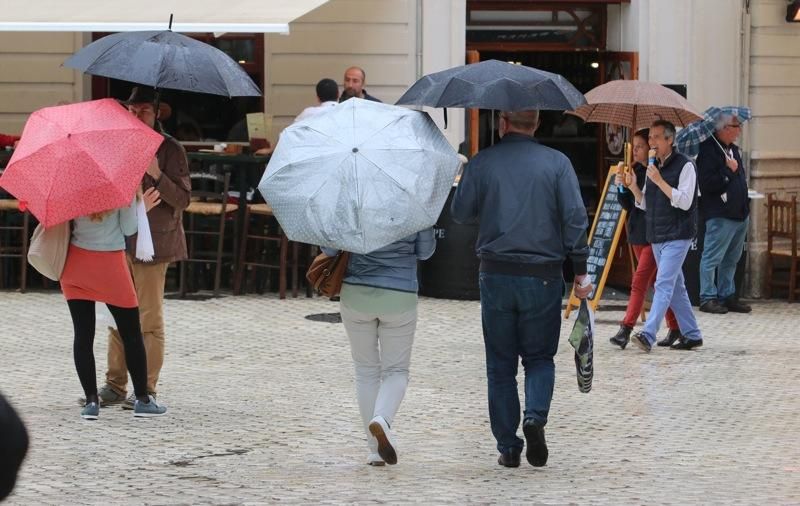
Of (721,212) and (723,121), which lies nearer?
(723,121)

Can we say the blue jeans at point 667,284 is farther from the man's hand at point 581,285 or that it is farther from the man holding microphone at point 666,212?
the man's hand at point 581,285

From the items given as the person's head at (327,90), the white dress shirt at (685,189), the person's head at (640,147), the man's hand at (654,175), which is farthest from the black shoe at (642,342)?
the person's head at (327,90)

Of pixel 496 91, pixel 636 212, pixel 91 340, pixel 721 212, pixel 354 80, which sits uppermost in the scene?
pixel 354 80

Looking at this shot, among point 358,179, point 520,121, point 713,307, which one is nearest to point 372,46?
point 713,307

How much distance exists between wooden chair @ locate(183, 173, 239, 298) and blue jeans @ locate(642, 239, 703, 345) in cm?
443

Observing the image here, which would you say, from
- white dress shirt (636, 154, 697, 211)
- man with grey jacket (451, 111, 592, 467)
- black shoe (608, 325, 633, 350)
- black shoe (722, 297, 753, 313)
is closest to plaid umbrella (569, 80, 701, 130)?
white dress shirt (636, 154, 697, 211)

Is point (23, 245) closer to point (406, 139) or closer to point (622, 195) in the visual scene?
point (622, 195)

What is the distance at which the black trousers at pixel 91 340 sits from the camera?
8016mm

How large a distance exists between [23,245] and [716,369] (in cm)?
666

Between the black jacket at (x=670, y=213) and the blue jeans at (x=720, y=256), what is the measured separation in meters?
2.81

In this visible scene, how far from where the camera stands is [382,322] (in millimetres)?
6988

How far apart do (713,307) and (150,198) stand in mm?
6704

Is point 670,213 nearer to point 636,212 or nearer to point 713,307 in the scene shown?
point 636,212

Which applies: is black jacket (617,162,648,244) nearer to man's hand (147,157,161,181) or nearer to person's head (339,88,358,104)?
person's head (339,88,358,104)
